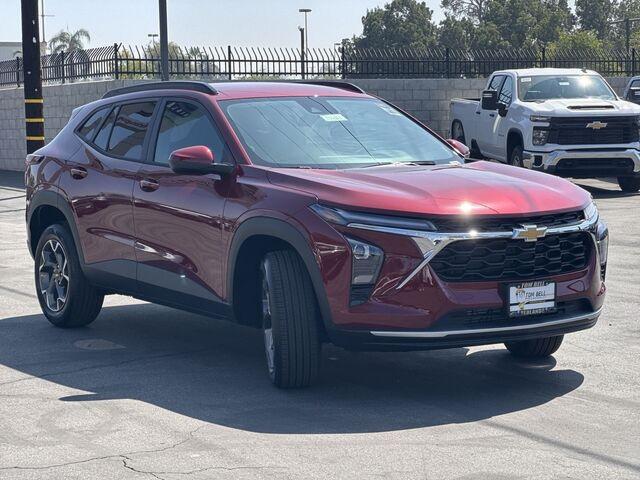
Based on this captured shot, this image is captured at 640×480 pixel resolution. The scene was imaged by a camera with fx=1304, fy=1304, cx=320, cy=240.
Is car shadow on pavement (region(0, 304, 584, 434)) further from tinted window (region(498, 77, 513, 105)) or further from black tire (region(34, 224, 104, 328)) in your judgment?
tinted window (region(498, 77, 513, 105))

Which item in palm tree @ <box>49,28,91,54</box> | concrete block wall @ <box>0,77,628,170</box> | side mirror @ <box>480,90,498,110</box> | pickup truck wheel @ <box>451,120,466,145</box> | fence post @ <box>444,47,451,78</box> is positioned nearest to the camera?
side mirror @ <box>480,90,498,110</box>

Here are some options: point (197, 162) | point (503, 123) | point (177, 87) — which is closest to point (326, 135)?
point (197, 162)

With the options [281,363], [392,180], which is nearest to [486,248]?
[392,180]

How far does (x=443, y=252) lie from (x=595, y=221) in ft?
3.75

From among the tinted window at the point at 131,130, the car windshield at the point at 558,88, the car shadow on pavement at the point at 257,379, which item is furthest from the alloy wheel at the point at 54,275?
the car windshield at the point at 558,88

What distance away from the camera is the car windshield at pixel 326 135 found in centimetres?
780

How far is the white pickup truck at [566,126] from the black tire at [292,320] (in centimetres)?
1333

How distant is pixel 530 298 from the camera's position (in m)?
6.96

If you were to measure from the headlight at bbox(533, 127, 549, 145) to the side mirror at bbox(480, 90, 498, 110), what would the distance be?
0.90 meters

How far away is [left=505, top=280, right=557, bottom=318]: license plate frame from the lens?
22.6 feet

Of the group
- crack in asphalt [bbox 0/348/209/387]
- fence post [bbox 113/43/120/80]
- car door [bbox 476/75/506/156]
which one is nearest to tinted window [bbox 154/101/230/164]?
crack in asphalt [bbox 0/348/209/387]

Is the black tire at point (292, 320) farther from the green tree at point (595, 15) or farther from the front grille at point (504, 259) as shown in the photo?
the green tree at point (595, 15)

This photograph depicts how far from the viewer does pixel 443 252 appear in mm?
6734

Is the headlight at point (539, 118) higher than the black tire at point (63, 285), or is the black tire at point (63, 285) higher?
the headlight at point (539, 118)
